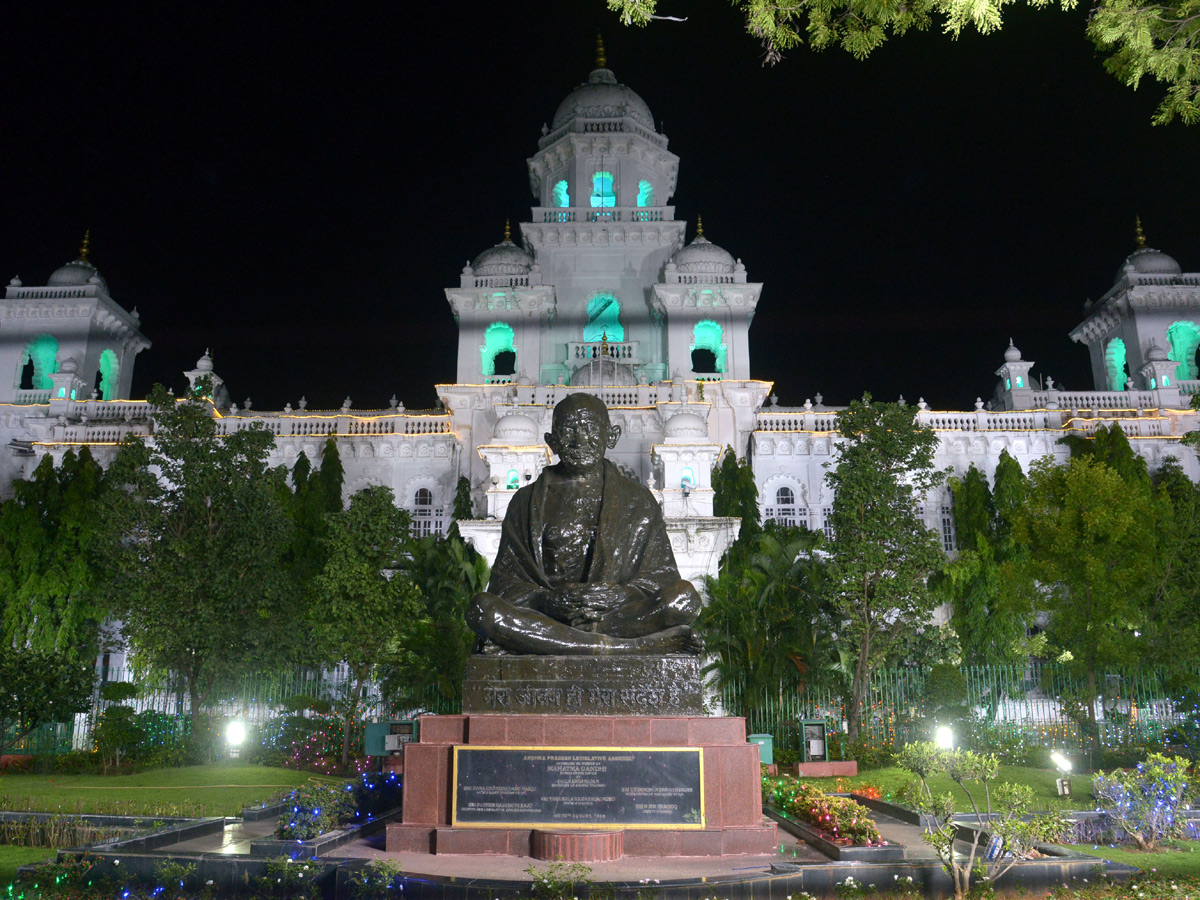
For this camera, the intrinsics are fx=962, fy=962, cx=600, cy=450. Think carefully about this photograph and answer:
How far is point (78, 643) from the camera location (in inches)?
1022

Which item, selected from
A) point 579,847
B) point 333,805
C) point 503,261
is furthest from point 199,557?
point 503,261

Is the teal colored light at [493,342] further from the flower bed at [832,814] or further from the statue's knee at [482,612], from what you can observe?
the statue's knee at [482,612]

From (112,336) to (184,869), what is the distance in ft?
147

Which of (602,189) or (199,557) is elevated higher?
(602,189)

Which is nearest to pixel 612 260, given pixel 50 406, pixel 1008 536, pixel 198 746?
pixel 1008 536

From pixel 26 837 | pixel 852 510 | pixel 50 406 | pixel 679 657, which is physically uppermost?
pixel 50 406

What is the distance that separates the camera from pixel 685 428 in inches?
1272

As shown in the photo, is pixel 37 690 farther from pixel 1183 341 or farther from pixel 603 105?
pixel 1183 341

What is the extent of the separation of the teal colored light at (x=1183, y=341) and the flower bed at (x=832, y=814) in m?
42.1

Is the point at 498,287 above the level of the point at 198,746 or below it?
above

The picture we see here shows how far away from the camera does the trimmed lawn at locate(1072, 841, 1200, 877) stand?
918 centimetres

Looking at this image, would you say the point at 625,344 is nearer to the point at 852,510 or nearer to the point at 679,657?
the point at 852,510

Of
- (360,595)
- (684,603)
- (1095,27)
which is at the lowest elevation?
(684,603)

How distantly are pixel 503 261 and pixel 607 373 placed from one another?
27.2 feet
